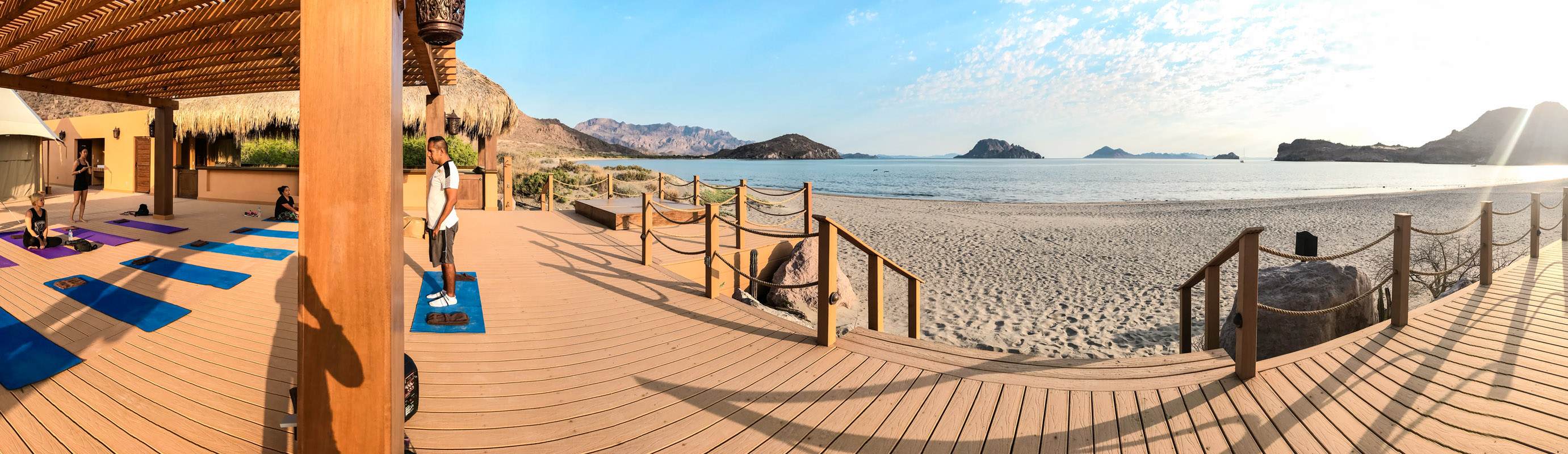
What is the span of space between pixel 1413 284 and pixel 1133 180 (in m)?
61.3

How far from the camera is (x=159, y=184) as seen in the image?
866cm

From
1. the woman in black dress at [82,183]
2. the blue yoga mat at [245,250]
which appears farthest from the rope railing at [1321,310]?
the woman in black dress at [82,183]

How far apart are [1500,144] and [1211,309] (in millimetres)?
159617

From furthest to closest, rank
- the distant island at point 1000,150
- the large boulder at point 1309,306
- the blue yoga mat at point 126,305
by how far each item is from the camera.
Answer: the distant island at point 1000,150
the large boulder at point 1309,306
the blue yoga mat at point 126,305

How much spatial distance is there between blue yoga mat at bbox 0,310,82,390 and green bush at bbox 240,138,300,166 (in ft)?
38.9

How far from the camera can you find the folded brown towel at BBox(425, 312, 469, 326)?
12.1 feet

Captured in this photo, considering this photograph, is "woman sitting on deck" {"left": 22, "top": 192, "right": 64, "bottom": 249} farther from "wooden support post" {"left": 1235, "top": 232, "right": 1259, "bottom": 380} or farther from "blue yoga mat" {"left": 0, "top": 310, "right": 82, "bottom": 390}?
"wooden support post" {"left": 1235, "top": 232, "right": 1259, "bottom": 380}

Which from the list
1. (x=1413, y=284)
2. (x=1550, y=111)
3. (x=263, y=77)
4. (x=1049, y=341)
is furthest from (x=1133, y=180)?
(x=1550, y=111)

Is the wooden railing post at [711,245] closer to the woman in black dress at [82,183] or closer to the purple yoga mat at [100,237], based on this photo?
the purple yoga mat at [100,237]

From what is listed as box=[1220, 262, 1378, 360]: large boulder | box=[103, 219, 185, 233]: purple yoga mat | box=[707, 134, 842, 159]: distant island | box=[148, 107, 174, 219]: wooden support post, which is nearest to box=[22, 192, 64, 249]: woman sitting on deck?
box=[103, 219, 185, 233]: purple yoga mat

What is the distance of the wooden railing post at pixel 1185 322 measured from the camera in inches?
166

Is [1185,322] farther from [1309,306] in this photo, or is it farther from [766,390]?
[766,390]

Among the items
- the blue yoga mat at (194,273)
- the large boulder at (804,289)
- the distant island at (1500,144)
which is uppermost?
the distant island at (1500,144)

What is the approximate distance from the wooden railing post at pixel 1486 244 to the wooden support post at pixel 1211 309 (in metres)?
3.22
